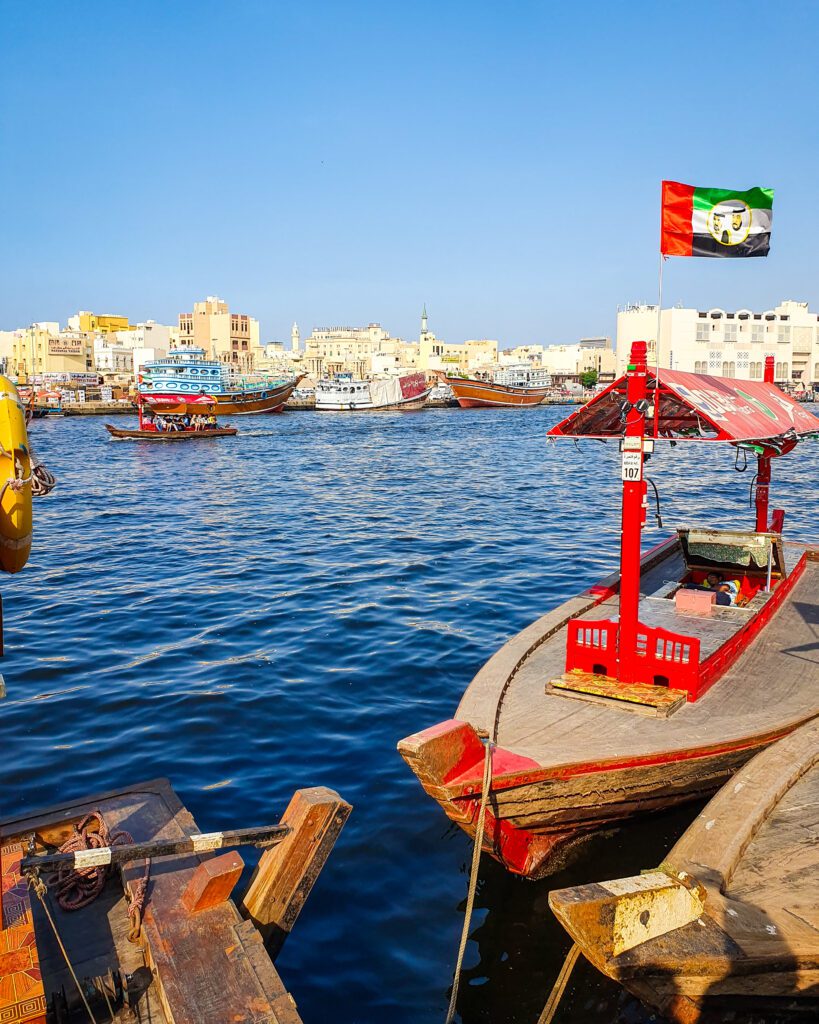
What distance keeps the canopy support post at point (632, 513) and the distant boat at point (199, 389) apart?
60.6 metres

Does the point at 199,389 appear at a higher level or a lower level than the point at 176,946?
higher

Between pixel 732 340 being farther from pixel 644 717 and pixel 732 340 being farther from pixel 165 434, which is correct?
pixel 644 717

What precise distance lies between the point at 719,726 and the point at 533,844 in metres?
2.10

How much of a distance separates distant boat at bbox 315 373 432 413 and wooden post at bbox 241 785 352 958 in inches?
3886

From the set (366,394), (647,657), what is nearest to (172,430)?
(366,394)

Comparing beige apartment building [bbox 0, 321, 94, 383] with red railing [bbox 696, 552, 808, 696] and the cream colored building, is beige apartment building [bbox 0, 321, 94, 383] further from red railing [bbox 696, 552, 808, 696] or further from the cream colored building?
red railing [bbox 696, 552, 808, 696]

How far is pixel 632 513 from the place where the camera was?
8297mm

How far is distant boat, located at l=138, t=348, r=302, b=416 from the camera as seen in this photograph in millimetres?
74069

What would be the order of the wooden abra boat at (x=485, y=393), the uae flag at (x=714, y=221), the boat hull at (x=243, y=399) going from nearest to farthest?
the uae flag at (x=714, y=221)
the boat hull at (x=243, y=399)
the wooden abra boat at (x=485, y=393)

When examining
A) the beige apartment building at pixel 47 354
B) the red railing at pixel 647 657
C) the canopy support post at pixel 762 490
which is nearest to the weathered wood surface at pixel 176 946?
the red railing at pixel 647 657

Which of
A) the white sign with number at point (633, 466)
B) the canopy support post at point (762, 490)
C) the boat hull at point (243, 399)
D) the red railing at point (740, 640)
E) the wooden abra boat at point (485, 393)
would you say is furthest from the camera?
the wooden abra boat at point (485, 393)

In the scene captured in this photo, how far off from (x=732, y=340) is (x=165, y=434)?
77256 mm

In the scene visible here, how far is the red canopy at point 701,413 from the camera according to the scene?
8961mm

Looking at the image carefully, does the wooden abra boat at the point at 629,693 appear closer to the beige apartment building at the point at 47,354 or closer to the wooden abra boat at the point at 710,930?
the wooden abra boat at the point at 710,930
